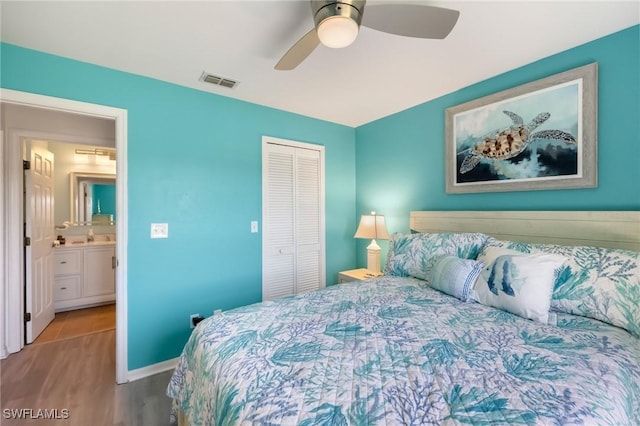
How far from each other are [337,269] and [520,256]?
2.17 m

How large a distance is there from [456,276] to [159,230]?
2.26m

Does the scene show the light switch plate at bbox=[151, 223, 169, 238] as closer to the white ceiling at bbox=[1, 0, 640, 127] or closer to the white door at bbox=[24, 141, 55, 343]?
the white ceiling at bbox=[1, 0, 640, 127]

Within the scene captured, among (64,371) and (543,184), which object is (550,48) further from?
(64,371)

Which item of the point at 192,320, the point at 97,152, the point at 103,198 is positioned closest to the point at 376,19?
the point at 192,320

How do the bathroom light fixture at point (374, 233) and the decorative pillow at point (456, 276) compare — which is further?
the bathroom light fixture at point (374, 233)

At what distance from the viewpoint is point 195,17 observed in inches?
61.9

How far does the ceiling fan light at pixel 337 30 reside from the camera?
1205 millimetres

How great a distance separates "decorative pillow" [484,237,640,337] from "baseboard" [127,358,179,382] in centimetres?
277

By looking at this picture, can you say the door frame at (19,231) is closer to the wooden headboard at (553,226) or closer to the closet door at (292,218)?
the closet door at (292,218)

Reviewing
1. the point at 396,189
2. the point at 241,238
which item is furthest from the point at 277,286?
the point at 396,189

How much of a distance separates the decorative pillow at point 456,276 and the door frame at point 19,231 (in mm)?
2315

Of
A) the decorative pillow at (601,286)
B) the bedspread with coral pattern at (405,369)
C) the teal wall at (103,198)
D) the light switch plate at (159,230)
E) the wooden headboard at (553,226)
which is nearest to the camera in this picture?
the bedspread with coral pattern at (405,369)

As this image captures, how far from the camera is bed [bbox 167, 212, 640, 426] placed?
2.67 feet

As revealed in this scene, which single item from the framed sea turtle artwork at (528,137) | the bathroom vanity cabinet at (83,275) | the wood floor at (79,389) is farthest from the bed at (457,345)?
the bathroom vanity cabinet at (83,275)
